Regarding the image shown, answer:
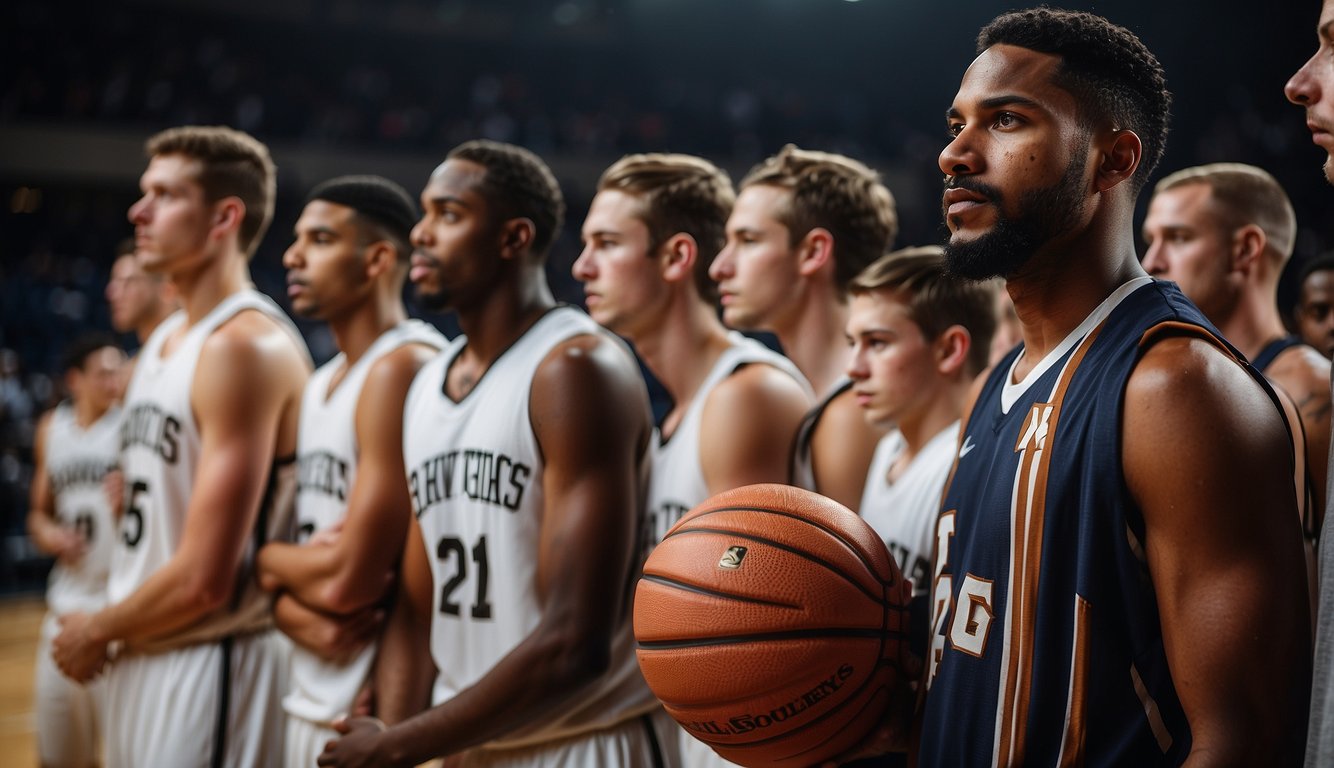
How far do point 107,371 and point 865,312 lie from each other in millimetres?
5209

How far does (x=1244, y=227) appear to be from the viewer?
2936mm

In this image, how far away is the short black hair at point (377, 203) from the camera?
3424 millimetres

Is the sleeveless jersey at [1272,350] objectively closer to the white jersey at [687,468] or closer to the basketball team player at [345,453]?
the white jersey at [687,468]

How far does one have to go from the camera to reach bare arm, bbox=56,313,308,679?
125 inches

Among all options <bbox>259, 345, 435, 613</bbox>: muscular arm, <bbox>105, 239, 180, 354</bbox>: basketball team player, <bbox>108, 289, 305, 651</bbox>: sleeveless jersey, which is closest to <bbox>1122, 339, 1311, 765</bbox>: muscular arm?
<bbox>259, 345, 435, 613</bbox>: muscular arm

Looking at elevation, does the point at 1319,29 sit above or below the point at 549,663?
above

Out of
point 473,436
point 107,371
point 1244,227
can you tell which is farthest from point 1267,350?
point 107,371

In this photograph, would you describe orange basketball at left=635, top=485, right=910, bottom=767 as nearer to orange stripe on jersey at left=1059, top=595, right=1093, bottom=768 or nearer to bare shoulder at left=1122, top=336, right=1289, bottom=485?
orange stripe on jersey at left=1059, top=595, right=1093, bottom=768

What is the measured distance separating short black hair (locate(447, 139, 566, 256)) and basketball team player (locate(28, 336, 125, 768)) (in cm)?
286

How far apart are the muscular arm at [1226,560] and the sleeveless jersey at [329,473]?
2.31m

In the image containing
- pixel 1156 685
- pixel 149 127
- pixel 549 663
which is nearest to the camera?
pixel 1156 685

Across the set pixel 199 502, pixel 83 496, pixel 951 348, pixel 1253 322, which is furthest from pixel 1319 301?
pixel 83 496

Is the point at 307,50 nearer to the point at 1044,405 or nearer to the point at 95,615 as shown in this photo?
the point at 95,615

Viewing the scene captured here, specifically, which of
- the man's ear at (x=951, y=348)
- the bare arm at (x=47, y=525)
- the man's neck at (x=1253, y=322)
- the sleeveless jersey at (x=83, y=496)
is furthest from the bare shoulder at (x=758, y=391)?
the bare arm at (x=47, y=525)
